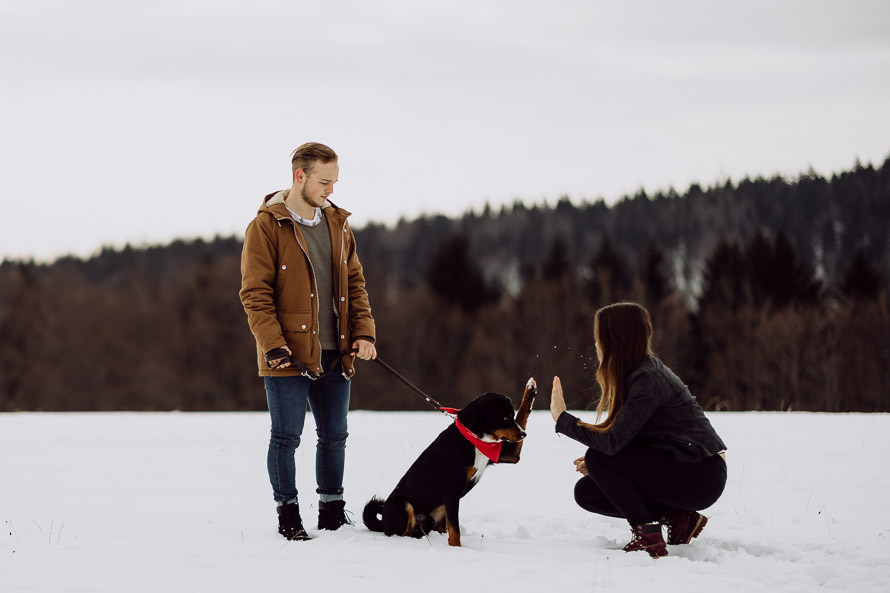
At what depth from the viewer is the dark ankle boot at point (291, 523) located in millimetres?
4598

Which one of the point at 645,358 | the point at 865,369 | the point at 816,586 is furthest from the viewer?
the point at 865,369

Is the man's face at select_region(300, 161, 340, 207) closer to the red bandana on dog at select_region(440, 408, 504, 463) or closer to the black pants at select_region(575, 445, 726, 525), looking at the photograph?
the red bandana on dog at select_region(440, 408, 504, 463)

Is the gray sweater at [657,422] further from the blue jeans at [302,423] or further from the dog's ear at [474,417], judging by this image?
the blue jeans at [302,423]

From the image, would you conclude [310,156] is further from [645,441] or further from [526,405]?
[645,441]

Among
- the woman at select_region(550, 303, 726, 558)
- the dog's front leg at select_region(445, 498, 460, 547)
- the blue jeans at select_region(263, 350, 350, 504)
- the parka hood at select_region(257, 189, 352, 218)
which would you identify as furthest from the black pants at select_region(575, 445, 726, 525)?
the parka hood at select_region(257, 189, 352, 218)

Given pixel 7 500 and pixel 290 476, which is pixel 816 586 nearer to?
pixel 290 476

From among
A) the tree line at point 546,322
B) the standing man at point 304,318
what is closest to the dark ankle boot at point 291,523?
the standing man at point 304,318

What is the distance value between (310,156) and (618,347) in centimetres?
198

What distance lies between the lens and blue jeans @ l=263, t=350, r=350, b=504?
15.4 feet

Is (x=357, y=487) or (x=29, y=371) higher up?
(x=357, y=487)

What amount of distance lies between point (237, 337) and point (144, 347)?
349 inches

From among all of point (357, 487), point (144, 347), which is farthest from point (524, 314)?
point (357, 487)

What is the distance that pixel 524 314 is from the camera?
45812 millimetres

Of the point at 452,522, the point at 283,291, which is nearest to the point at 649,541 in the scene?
the point at 452,522
